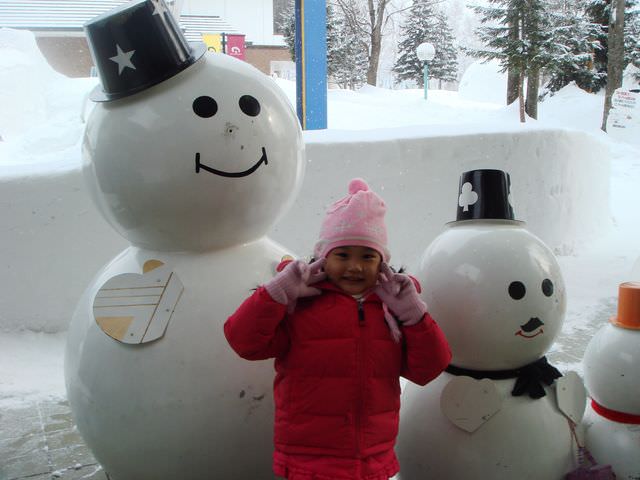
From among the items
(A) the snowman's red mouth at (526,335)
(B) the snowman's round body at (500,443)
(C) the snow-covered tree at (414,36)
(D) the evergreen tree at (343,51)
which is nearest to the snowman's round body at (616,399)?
(B) the snowman's round body at (500,443)

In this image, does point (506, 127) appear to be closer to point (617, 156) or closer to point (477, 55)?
point (617, 156)

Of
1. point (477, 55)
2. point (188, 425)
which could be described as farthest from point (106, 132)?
point (477, 55)

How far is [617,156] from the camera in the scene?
13969 millimetres

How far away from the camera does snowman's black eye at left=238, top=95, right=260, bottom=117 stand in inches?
76.4

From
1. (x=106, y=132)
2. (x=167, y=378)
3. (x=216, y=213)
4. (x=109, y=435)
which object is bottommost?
(x=109, y=435)

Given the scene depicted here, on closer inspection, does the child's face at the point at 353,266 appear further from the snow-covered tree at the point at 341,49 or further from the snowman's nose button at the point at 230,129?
the snow-covered tree at the point at 341,49

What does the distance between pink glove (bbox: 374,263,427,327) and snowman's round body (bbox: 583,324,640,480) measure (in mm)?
725

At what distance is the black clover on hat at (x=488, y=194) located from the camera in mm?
1910

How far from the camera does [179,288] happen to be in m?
1.93

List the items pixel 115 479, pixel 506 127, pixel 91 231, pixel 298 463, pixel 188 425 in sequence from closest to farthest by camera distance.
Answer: pixel 298 463
pixel 188 425
pixel 115 479
pixel 91 231
pixel 506 127

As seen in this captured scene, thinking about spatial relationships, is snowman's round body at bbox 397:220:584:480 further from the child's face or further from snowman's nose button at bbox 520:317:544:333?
the child's face

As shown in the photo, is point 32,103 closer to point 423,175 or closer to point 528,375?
point 423,175

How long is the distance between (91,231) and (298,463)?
9.84ft

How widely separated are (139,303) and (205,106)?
63 cm
